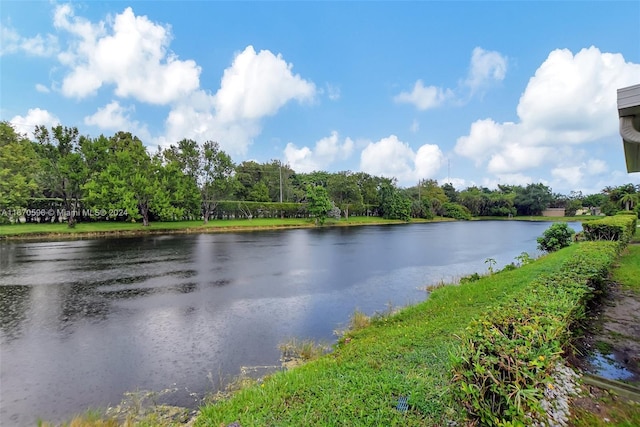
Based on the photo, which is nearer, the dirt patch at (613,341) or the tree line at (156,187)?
the dirt patch at (613,341)

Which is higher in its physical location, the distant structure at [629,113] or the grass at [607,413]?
the distant structure at [629,113]

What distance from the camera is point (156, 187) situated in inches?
1291

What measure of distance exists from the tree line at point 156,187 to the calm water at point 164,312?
49.6ft

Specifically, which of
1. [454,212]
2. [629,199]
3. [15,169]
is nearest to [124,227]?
[15,169]

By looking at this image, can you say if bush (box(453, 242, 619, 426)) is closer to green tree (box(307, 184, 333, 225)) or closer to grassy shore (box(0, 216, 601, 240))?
grassy shore (box(0, 216, 601, 240))

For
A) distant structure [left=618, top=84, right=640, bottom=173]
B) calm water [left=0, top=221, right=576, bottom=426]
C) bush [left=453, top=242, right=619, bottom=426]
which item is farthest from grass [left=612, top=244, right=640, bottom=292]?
bush [left=453, top=242, right=619, bottom=426]

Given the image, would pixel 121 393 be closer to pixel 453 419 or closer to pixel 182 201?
pixel 453 419

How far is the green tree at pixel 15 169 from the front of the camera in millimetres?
26688

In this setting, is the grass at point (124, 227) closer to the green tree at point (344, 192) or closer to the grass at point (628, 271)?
the green tree at point (344, 192)

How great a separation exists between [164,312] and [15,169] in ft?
104

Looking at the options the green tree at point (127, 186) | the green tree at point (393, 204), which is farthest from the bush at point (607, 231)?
the green tree at point (393, 204)

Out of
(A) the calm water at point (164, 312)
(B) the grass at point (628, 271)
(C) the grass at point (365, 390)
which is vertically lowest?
(A) the calm water at point (164, 312)

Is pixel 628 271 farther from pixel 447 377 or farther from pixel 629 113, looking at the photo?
pixel 447 377

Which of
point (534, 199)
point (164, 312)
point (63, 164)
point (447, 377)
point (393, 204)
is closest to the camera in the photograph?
point (447, 377)
